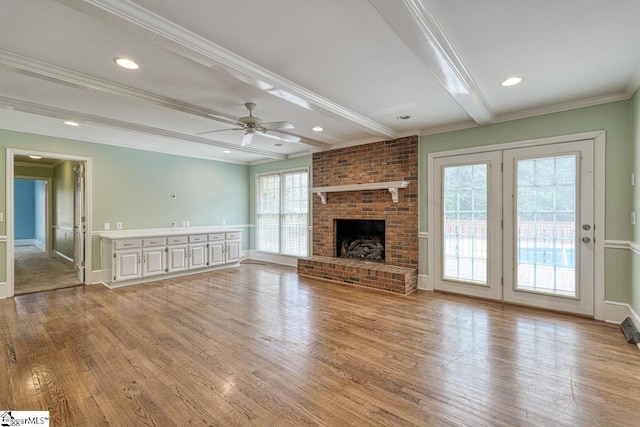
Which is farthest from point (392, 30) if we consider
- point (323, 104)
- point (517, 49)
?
point (323, 104)

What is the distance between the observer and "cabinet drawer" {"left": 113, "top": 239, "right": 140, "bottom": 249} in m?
5.00

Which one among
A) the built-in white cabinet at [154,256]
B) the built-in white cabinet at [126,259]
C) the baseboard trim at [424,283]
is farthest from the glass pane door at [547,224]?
the built-in white cabinet at [126,259]

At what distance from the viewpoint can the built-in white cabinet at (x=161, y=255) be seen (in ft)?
16.5

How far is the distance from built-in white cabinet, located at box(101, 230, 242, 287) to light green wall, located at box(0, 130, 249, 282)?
516 mm

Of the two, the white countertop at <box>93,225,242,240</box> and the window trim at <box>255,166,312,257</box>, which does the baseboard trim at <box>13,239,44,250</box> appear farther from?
the window trim at <box>255,166,312,257</box>

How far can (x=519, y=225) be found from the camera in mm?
3984

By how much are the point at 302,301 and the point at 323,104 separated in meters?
2.61

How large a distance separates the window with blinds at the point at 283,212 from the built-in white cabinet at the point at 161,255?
1.01 m

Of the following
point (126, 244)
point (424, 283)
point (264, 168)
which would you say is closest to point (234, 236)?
point (264, 168)

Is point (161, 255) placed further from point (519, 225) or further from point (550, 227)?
point (550, 227)

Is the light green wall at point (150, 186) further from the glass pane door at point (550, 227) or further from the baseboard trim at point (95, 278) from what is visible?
the glass pane door at point (550, 227)

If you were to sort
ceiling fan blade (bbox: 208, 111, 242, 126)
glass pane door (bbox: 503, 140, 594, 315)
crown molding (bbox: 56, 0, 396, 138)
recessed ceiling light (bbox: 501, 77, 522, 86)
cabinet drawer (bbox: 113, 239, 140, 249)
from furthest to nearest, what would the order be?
cabinet drawer (bbox: 113, 239, 140, 249), ceiling fan blade (bbox: 208, 111, 242, 126), glass pane door (bbox: 503, 140, 594, 315), recessed ceiling light (bbox: 501, 77, 522, 86), crown molding (bbox: 56, 0, 396, 138)

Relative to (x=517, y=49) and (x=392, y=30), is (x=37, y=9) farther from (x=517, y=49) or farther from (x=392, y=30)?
(x=517, y=49)

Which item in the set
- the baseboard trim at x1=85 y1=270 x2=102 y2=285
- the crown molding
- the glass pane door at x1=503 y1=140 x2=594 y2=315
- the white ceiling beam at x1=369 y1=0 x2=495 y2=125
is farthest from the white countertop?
the glass pane door at x1=503 y1=140 x2=594 y2=315
